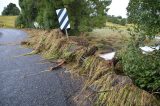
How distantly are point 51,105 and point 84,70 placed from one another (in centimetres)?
197

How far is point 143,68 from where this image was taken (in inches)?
200

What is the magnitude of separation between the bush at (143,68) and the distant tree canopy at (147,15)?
1.40 feet

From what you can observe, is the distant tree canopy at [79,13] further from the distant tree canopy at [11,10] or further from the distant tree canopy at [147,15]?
the distant tree canopy at [11,10]

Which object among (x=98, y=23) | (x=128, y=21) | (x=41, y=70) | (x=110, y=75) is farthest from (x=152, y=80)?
(x=98, y=23)

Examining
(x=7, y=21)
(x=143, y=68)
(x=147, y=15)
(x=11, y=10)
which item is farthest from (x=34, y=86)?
(x=11, y=10)

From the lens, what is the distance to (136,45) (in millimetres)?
5680

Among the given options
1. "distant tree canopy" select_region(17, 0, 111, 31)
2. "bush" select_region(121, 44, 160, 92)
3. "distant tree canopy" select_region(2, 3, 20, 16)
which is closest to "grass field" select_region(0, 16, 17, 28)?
"distant tree canopy" select_region(2, 3, 20, 16)

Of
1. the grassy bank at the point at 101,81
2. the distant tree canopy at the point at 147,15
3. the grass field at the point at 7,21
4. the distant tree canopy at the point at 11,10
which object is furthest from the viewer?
the distant tree canopy at the point at 11,10

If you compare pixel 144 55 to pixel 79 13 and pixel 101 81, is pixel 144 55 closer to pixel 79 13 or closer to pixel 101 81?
pixel 101 81

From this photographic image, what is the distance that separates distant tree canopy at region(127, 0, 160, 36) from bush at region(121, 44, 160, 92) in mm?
426

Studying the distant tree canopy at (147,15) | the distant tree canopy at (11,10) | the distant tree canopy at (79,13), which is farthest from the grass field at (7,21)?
the distant tree canopy at (147,15)

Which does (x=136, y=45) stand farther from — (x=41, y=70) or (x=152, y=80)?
(x=41, y=70)

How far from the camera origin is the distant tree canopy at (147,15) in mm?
5043

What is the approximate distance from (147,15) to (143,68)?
0.93 m
